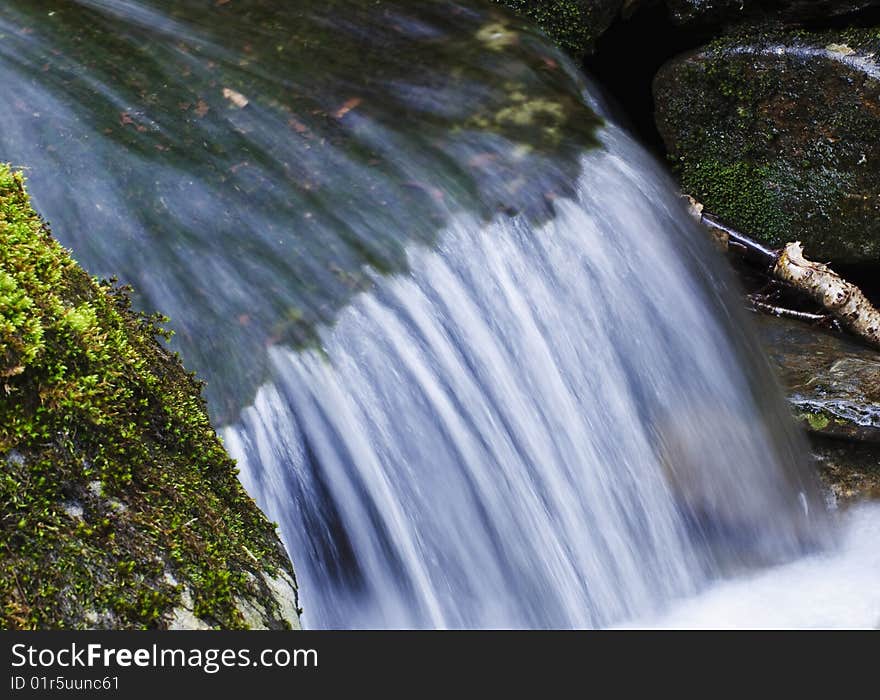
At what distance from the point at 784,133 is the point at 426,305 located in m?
2.67

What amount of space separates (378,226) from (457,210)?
0.40 meters

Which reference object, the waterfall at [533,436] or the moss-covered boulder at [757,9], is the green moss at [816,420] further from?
the moss-covered boulder at [757,9]

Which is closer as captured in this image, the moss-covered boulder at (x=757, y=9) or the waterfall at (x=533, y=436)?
the waterfall at (x=533, y=436)

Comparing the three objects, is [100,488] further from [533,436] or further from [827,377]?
[827,377]

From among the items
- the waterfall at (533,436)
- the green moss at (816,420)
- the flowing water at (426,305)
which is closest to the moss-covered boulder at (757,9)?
the flowing water at (426,305)

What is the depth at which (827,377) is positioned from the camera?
4930 millimetres

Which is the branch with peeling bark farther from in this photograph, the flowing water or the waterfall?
the waterfall

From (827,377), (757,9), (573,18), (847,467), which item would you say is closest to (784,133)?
(757,9)

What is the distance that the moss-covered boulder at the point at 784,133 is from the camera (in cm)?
540

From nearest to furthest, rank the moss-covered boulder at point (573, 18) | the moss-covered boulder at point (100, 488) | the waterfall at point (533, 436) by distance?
the moss-covered boulder at point (100, 488) < the waterfall at point (533, 436) < the moss-covered boulder at point (573, 18)

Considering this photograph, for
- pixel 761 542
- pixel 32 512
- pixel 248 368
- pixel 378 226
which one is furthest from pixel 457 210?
pixel 32 512

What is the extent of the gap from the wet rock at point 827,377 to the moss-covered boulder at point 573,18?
78.2 inches

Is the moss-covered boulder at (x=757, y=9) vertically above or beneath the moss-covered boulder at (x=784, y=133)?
above
